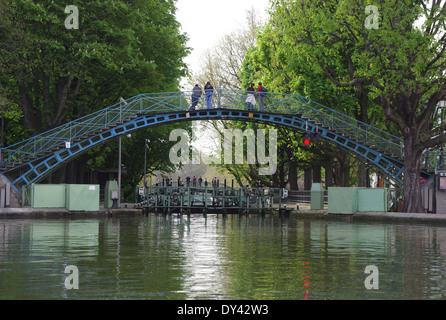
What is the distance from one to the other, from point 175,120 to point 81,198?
331 inches

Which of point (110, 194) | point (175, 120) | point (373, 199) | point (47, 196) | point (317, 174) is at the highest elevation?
point (175, 120)

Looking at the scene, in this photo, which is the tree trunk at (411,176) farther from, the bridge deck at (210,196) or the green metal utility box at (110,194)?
the green metal utility box at (110,194)

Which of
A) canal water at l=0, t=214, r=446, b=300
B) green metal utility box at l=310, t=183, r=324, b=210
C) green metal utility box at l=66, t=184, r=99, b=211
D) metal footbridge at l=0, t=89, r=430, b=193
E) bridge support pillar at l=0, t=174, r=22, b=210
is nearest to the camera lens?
canal water at l=0, t=214, r=446, b=300

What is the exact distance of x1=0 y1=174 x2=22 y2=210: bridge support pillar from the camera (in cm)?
3866

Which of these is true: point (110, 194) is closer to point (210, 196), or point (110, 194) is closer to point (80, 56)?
point (210, 196)

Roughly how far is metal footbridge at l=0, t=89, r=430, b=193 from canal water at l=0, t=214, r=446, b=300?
1943 centimetres

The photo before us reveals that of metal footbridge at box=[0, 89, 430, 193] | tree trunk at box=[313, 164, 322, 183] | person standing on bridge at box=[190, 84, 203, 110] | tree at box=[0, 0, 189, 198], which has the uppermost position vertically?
tree at box=[0, 0, 189, 198]

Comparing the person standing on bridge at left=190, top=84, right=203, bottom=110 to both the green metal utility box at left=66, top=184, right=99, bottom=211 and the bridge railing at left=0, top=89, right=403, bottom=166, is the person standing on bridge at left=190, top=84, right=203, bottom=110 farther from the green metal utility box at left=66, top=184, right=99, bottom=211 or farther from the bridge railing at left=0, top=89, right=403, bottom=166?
the green metal utility box at left=66, top=184, right=99, bottom=211

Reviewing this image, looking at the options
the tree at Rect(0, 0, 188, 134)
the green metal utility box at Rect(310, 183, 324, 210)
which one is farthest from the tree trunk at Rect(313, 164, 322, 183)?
the tree at Rect(0, 0, 188, 134)

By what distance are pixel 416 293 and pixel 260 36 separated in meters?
45.6

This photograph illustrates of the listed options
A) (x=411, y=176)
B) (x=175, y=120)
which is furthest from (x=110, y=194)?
(x=411, y=176)

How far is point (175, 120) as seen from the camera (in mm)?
43219

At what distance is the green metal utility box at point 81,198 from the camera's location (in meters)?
37.6
